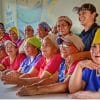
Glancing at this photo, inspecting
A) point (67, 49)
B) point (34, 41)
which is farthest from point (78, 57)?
point (34, 41)

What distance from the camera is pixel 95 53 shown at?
154 centimetres

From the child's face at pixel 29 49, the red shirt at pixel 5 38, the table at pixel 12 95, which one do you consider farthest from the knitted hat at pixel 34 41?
the table at pixel 12 95

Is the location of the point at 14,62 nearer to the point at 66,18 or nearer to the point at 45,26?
the point at 45,26

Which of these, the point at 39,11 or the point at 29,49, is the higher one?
the point at 39,11

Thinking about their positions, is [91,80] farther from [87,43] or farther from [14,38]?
Result: [14,38]

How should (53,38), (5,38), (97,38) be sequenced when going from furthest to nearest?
1. (5,38)
2. (53,38)
3. (97,38)

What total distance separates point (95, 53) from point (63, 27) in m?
0.24

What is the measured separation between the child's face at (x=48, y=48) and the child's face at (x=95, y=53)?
0.23 meters

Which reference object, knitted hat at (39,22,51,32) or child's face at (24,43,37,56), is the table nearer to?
child's face at (24,43,37,56)

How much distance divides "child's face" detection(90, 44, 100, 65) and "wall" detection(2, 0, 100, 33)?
14 centimetres

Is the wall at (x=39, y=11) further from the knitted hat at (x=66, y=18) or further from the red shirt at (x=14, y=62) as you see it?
the red shirt at (x=14, y=62)

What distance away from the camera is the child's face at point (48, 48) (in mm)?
1669

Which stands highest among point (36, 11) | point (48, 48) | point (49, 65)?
point (36, 11)

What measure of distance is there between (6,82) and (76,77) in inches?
17.8
